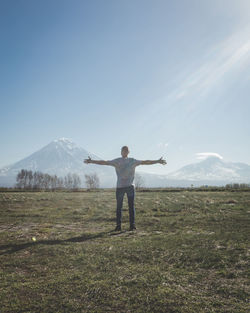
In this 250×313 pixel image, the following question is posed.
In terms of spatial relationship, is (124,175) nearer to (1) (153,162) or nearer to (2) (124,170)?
(2) (124,170)

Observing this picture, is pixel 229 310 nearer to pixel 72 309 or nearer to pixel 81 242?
pixel 72 309

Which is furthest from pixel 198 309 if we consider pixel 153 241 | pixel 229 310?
pixel 153 241

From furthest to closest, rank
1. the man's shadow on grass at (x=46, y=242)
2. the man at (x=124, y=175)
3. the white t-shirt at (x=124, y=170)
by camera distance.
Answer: the white t-shirt at (x=124, y=170) → the man at (x=124, y=175) → the man's shadow on grass at (x=46, y=242)

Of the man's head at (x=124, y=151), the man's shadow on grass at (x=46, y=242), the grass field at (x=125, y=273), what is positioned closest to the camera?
the grass field at (x=125, y=273)

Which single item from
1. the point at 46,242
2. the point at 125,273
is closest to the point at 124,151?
the point at 46,242

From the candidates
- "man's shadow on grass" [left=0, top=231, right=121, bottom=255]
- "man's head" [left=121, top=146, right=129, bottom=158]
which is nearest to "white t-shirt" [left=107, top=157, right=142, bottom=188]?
"man's head" [left=121, top=146, right=129, bottom=158]

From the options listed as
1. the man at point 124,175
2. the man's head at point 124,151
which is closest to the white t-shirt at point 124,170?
the man at point 124,175

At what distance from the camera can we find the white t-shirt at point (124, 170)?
7668 mm

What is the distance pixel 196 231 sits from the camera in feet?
20.2

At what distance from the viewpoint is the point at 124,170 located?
7.75 m

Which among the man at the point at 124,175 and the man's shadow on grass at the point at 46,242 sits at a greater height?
the man at the point at 124,175

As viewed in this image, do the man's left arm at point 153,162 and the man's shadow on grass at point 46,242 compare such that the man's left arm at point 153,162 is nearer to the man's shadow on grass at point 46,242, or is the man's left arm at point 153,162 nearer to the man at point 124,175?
the man at point 124,175

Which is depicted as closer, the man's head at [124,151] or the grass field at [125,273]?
the grass field at [125,273]

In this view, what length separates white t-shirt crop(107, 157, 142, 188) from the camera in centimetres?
767
